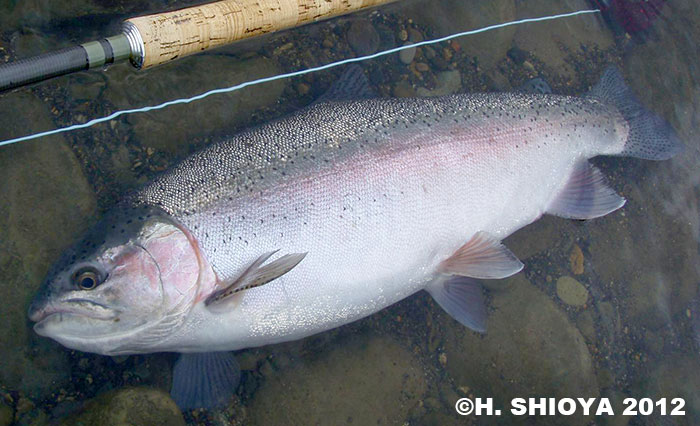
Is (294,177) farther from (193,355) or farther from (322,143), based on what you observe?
(193,355)

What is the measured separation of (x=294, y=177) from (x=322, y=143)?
0.22 metres

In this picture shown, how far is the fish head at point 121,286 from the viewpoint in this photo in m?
2.07

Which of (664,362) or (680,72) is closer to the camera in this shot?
(664,362)

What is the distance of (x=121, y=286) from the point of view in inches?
81.6

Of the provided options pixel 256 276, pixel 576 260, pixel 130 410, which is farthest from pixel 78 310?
pixel 576 260

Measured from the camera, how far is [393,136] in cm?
251

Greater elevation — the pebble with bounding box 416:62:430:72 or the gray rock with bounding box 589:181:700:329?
the pebble with bounding box 416:62:430:72

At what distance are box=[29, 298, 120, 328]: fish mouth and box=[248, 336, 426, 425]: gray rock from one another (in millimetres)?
882

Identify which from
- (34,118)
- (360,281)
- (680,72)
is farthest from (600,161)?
(34,118)

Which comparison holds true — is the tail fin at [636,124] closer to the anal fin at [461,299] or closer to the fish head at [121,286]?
the anal fin at [461,299]

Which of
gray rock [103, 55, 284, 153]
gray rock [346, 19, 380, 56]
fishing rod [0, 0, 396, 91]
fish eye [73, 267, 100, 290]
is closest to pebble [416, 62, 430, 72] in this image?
gray rock [346, 19, 380, 56]

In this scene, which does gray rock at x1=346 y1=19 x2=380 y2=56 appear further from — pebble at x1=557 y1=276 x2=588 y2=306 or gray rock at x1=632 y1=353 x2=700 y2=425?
gray rock at x1=632 y1=353 x2=700 y2=425

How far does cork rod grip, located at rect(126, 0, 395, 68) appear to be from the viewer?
7.00 feet

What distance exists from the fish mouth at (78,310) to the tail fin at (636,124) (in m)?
2.65
